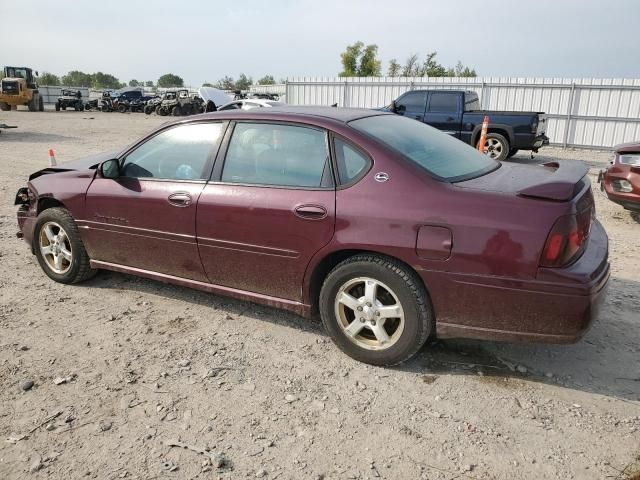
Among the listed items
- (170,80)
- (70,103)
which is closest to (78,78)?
(170,80)

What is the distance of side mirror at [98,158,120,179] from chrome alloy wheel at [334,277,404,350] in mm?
2140

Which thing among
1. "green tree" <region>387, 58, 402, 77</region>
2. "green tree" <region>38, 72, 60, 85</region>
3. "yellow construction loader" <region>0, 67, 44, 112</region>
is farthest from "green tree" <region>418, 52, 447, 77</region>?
"green tree" <region>38, 72, 60, 85</region>

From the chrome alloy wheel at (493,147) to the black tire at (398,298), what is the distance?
10.4m

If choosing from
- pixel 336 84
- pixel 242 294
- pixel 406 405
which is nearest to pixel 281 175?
pixel 242 294

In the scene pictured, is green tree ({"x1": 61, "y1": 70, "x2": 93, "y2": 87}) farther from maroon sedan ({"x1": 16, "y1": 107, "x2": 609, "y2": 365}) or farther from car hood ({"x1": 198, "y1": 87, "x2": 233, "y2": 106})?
maroon sedan ({"x1": 16, "y1": 107, "x2": 609, "y2": 365})

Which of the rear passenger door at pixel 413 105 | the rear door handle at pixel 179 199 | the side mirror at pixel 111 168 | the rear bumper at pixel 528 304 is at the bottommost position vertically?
the rear bumper at pixel 528 304

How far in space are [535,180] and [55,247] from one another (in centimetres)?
401

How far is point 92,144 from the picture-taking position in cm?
1683

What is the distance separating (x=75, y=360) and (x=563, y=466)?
293 centimetres

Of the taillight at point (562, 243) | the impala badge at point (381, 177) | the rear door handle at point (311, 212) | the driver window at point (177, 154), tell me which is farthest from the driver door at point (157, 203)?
the taillight at point (562, 243)

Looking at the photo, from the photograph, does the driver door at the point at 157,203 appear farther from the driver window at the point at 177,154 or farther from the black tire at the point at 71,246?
the black tire at the point at 71,246

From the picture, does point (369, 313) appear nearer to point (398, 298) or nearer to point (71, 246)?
point (398, 298)

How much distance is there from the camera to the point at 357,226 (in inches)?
124

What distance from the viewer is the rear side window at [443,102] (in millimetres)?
13062
